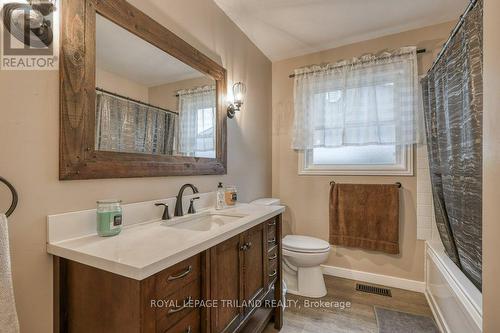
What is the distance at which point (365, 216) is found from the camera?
2412 millimetres

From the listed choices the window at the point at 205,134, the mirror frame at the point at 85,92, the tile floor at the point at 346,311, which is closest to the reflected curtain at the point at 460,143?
the tile floor at the point at 346,311

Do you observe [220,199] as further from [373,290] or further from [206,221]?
[373,290]

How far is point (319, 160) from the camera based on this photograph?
2.70m

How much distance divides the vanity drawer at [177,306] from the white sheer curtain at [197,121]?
883 millimetres

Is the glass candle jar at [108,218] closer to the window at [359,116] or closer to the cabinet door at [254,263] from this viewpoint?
the cabinet door at [254,263]

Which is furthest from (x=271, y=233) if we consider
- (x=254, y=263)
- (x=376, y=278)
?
(x=376, y=278)

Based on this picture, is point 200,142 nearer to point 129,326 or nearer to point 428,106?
point 129,326

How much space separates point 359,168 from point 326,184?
370mm

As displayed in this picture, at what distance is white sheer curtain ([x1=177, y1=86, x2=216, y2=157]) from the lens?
163cm

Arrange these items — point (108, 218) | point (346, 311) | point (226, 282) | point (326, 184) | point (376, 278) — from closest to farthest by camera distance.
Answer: point (108, 218) < point (226, 282) < point (346, 311) < point (376, 278) < point (326, 184)

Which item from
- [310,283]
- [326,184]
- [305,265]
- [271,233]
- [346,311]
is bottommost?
[346,311]

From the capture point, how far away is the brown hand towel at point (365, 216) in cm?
231

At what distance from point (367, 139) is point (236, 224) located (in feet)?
5.68

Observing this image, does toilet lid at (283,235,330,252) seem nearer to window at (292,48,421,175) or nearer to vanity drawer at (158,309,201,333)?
window at (292,48,421,175)
